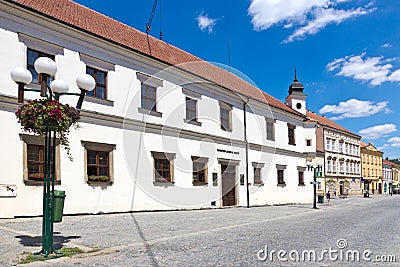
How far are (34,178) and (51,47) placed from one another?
17.2ft

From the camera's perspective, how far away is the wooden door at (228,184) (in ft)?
84.1

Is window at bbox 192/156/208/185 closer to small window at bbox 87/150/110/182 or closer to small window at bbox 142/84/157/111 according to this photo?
small window at bbox 142/84/157/111

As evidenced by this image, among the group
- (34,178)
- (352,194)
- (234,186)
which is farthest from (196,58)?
(352,194)

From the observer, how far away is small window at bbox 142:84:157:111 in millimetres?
20047

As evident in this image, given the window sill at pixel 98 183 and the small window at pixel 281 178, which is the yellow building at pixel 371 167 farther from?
the window sill at pixel 98 183

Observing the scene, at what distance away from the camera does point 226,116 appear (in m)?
26.9

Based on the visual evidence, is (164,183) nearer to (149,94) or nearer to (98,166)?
(98,166)

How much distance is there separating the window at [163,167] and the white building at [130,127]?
6 centimetres

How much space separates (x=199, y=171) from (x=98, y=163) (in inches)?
298

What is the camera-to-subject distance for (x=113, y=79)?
1838 centimetres

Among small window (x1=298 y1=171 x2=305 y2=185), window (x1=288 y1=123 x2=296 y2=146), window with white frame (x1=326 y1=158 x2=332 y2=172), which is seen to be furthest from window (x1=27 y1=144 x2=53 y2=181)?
window with white frame (x1=326 y1=158 x2=332 y2=172)

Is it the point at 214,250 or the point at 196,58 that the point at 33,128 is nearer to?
the point at 214,250

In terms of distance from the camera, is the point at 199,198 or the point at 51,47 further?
the point at 199,198

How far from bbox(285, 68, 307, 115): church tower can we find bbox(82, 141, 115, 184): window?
25214mm
